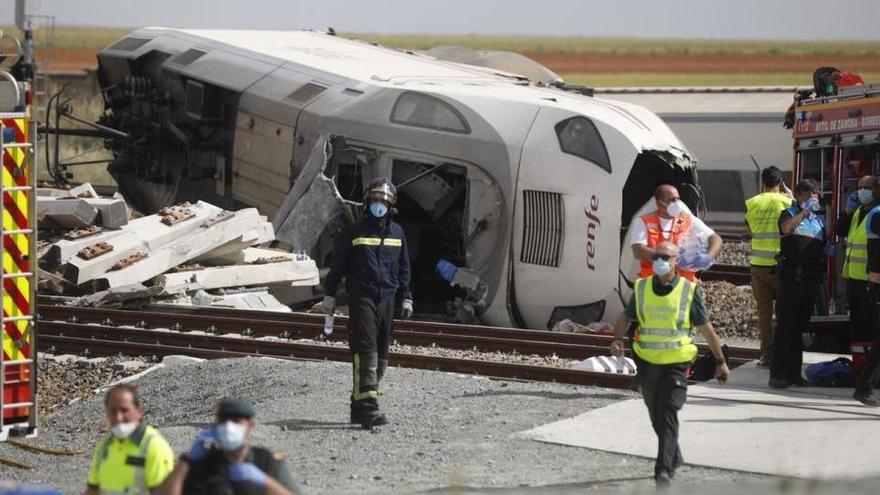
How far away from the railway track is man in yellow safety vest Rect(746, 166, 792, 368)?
1.05 meters

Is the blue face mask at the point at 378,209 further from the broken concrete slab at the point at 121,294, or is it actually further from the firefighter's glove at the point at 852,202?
the broken concrete slab at the point at 121,294

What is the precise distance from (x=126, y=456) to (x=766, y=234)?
7.89 metres

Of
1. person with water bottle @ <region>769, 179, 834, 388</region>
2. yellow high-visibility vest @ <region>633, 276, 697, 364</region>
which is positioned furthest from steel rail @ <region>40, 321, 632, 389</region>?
yellow high-visibility vest @ <region>633, 276, 697, 364</region>

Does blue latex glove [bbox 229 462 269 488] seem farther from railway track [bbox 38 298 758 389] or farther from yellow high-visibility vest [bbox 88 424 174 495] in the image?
railway track [bbox 38 298 758 389]

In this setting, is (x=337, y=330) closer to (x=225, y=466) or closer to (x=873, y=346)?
(x=873, y=346)

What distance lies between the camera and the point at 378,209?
454 inches

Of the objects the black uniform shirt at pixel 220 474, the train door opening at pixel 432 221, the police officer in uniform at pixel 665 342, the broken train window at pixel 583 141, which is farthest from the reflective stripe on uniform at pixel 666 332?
the train door opening at pixel 432 221

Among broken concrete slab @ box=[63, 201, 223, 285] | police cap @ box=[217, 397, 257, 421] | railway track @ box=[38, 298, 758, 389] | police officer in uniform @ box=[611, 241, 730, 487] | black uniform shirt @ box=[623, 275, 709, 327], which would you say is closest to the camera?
police cap @ box=[217, 397, 257, 421]

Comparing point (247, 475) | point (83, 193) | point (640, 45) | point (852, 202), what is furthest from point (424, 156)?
point (640, 45)

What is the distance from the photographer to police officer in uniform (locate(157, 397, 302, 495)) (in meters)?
6.80

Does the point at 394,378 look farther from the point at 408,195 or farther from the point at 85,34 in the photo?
the point at 85,34

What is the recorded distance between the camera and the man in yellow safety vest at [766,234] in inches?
537

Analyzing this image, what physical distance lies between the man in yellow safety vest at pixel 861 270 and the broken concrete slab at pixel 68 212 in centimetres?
1022

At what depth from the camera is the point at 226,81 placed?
21.8 meters
